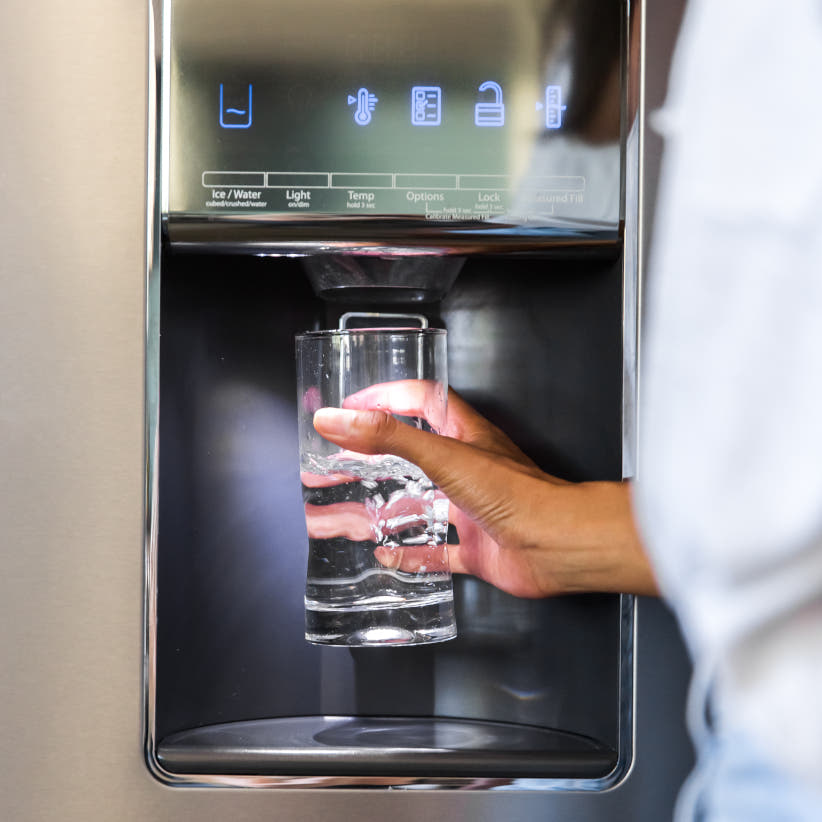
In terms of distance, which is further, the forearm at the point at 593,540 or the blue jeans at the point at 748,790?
the forearm at the point at 593,540

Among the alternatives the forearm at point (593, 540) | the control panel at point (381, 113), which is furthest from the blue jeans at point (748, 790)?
the control panel at point (381, 113)

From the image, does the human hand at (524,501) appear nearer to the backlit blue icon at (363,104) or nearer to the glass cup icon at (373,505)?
the glass cup icon at (373,505)

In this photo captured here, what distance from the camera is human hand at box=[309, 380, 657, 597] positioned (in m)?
0.60

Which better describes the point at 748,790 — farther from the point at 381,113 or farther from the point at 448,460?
the point at 381,113

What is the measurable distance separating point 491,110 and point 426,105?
4 cm

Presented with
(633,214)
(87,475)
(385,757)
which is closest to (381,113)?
(633,214)

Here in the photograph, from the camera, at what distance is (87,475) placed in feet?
1.98

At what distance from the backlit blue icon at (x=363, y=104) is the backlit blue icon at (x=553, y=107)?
11cm

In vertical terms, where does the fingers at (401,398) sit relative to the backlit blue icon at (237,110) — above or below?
below

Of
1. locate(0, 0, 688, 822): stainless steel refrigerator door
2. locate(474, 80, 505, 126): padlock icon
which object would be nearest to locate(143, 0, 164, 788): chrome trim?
locate(0, 0, 688, 822): stainless steel refrigerator door

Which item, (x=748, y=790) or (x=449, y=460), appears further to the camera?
(x=449, y=460)

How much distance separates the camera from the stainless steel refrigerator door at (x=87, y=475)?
0.60 m

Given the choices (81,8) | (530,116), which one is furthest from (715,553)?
(81,8)

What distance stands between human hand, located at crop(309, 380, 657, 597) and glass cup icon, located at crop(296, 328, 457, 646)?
0.5 inches
